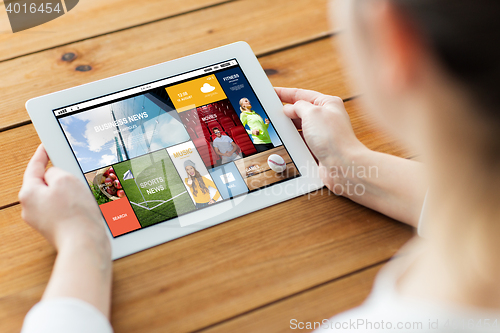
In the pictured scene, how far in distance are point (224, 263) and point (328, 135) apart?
269 mm

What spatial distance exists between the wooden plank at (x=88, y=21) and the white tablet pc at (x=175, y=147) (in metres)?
0.30

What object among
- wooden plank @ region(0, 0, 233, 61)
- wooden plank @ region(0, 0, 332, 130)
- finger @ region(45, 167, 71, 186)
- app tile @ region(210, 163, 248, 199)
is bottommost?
app tile @ region(210, 163, 248, 199)

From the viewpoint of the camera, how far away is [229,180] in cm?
60

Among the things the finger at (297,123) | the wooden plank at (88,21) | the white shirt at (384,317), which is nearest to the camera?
the white shirt at (384,317)

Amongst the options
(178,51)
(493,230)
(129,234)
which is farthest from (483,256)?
(178,51)

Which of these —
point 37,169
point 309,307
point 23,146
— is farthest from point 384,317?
point 23,146

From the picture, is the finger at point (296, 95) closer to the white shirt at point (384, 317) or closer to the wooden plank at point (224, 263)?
the wooden plank at point (224, 263)

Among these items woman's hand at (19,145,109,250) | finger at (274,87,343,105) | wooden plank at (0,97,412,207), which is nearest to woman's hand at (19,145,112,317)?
woman's hand at (19,145,109,250)

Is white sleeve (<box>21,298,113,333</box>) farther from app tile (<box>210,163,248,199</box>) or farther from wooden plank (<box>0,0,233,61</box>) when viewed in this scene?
wooden plank (<box>0,0,233,61</box>)

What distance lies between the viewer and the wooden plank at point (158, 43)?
77cm

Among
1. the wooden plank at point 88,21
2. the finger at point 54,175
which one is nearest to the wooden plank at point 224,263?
the finger at point 54,175

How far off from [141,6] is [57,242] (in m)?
0.64

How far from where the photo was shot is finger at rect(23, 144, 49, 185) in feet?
1.76

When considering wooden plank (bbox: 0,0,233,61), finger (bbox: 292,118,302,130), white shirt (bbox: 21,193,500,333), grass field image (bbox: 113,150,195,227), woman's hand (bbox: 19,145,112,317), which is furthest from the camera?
wooden plank (bbox: 0,0,233,61)
